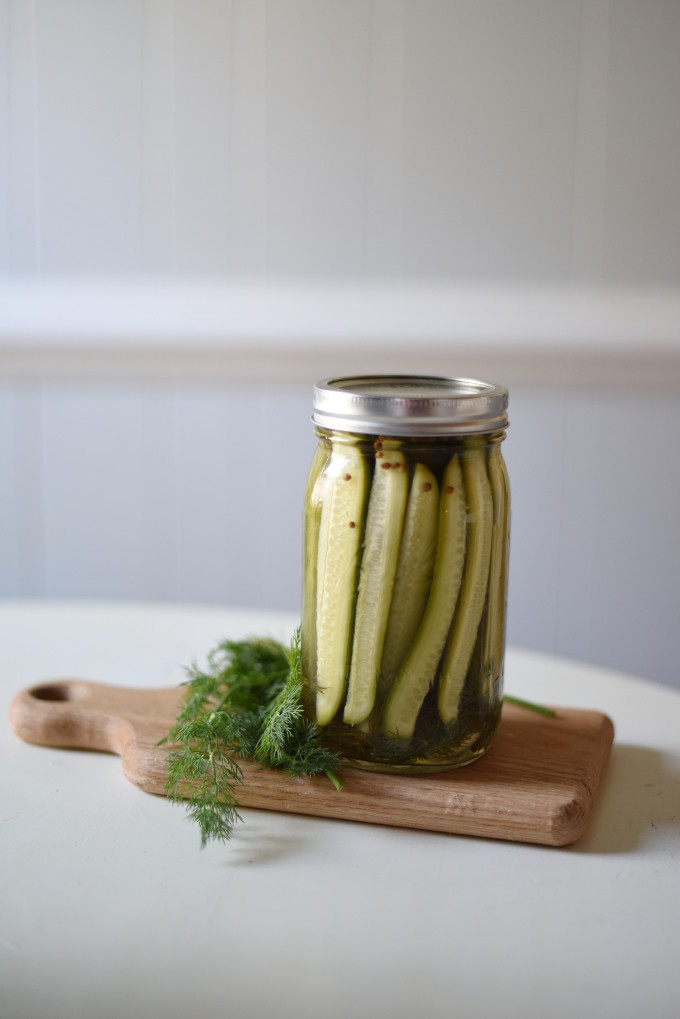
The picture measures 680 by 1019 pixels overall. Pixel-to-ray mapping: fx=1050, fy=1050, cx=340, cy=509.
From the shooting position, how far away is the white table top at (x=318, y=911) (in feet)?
2.04

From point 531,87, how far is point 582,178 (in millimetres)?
185

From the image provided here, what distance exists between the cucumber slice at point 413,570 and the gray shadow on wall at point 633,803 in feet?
0.67

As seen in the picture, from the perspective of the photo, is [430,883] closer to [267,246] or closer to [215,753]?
[215,753]

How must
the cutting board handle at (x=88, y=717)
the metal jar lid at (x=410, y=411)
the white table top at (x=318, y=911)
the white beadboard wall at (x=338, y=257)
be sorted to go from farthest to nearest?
the white beadboard wall at (x=338, y=257) → the cutting board handle at (x=88, y=717) → the metal jar lid at (x=410, y=411) → the white table top at (x=318, y=911)

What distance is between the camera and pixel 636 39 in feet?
6.10

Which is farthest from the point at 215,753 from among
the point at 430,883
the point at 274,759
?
the point at 430,883

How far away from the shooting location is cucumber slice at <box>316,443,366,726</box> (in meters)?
0.77

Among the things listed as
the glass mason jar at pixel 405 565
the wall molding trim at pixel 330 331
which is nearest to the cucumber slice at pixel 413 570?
the glass mason jar at pixel 405 565

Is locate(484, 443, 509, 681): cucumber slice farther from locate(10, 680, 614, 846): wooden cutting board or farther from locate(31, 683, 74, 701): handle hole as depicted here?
locate(31, 683, 74, 701): handle hole

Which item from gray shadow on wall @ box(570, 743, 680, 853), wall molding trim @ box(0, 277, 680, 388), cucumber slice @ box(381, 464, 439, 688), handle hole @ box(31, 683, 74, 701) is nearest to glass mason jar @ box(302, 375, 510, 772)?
cucumber slice @ box(381, 464, 439, 688)

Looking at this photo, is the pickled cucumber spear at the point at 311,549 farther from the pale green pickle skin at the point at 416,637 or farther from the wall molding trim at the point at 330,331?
the wall molding trim at the point at 330,331

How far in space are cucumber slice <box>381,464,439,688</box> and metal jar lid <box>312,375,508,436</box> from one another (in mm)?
34

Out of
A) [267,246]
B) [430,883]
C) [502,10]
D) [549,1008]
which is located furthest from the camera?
[267,246]

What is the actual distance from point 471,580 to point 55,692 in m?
0.47
